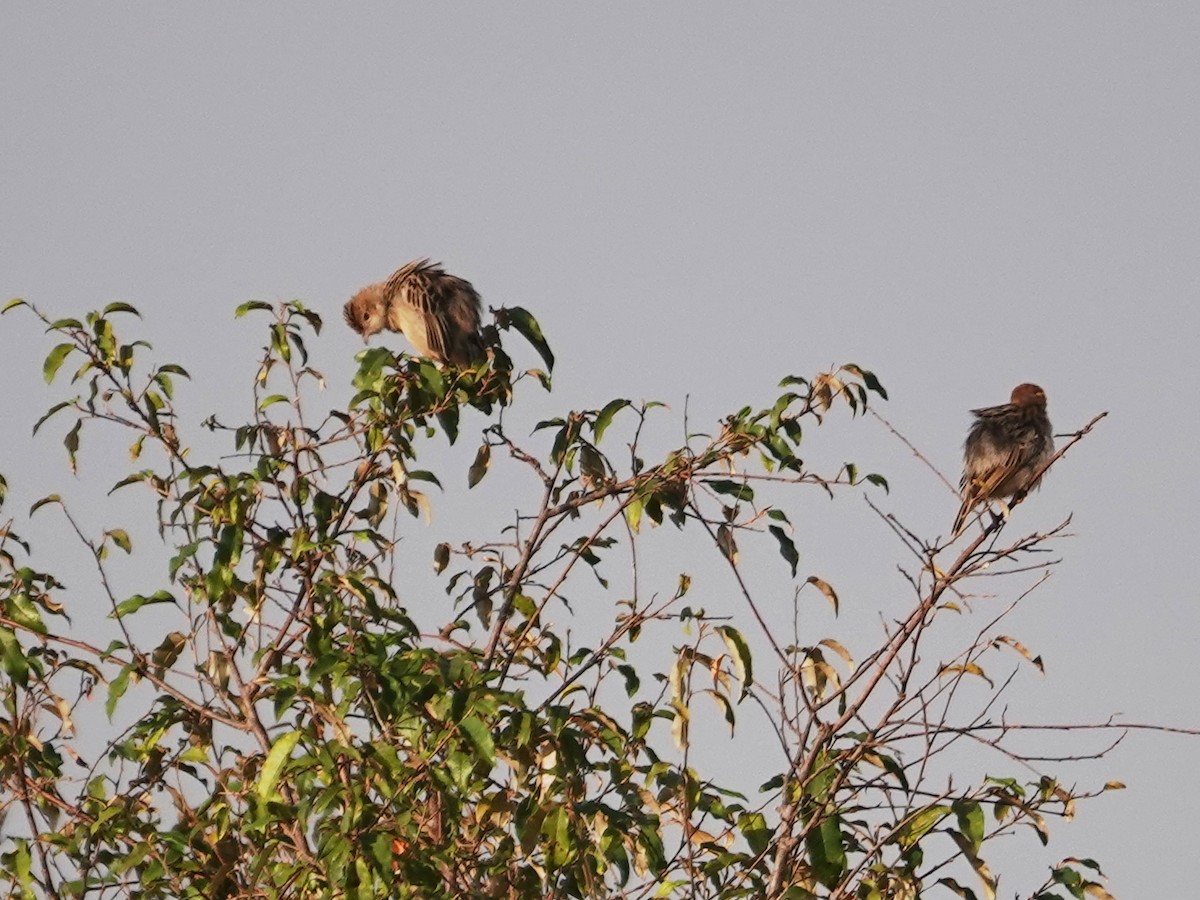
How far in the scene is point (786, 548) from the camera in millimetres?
5434

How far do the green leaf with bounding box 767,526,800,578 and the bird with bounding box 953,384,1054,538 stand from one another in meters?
3.50

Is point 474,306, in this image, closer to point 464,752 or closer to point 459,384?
point 459,384

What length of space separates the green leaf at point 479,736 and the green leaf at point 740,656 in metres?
0.86

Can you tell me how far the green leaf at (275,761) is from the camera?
175 inches

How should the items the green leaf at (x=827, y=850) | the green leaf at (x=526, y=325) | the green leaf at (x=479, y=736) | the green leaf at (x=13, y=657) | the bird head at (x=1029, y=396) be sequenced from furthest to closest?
the bird head at (x=1029, y=396) < the green leaf at (x=526, y=325) < the green leaf at (x=13, y=657) < the green leaf at (x=827, y=850) < the green leaf at (x=479, y=736)

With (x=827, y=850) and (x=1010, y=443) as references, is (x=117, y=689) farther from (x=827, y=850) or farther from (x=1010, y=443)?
(x=1010, y=443)

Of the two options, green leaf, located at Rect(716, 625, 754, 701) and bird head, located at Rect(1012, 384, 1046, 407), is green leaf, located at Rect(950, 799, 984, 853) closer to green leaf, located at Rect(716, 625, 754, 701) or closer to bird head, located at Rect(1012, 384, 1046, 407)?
green leaf, located at Rect(716, 625, 754, 701)

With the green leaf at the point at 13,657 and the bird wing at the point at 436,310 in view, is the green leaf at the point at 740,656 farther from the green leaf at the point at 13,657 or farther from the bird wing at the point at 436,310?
the bird wing at the point at 436,310

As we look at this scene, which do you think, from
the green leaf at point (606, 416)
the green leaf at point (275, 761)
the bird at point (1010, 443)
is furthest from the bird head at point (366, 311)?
the green leaf at point (275, 761)

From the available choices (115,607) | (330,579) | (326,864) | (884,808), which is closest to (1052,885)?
(884,808)

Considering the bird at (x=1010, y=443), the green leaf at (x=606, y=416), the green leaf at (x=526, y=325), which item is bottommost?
the green leaf at (x=606, y=416)

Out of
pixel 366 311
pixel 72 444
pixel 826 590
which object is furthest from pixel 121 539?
pixel 366 311

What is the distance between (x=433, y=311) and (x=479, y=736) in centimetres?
496

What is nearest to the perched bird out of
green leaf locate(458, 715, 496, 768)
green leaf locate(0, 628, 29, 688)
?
green leaf locate(0, 628, 29, 688)
